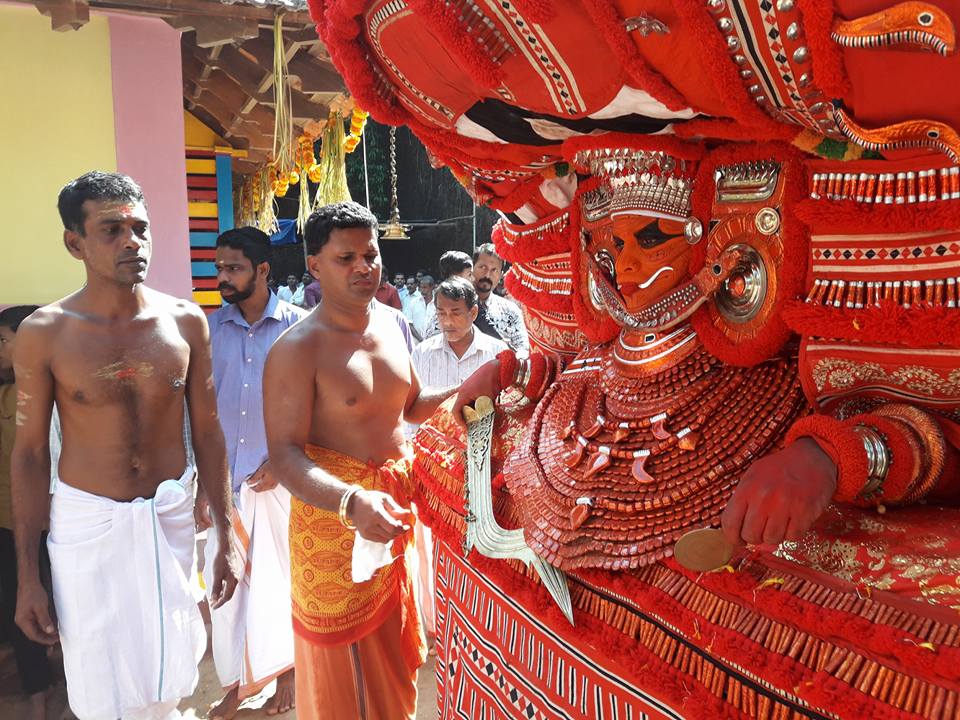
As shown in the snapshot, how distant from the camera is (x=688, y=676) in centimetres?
115

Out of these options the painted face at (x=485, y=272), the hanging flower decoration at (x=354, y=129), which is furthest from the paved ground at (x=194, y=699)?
the hanging flower decoration at (x=354, y=129)

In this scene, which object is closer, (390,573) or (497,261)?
(390,573)

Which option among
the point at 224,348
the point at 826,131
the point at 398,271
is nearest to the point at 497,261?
the point at 224,348

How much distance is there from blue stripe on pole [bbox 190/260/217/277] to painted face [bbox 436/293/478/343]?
390 cm

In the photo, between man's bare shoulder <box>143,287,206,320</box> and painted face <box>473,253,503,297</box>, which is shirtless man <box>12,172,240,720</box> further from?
painted face <box>473,253,503,297</box>

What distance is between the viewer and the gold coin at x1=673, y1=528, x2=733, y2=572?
1078 mm

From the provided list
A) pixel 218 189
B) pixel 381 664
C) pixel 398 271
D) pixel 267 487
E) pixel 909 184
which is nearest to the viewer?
pixel 909 184

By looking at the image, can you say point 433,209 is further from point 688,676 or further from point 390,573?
point 688,676

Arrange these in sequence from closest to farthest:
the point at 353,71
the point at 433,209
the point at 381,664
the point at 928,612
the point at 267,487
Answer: the point at 928,612, the point at 353,71, the point at 381,664, the point at 267,487, the point at 433,209

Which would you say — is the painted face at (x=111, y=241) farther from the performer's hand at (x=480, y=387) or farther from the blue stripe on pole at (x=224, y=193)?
the blue stripe on pole at (x=224, y=193)

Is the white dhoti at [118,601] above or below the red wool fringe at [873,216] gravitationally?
below

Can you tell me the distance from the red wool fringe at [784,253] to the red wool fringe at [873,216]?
2.0 inches

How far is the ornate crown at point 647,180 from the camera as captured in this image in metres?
1.39

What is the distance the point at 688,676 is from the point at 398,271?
1834cm
